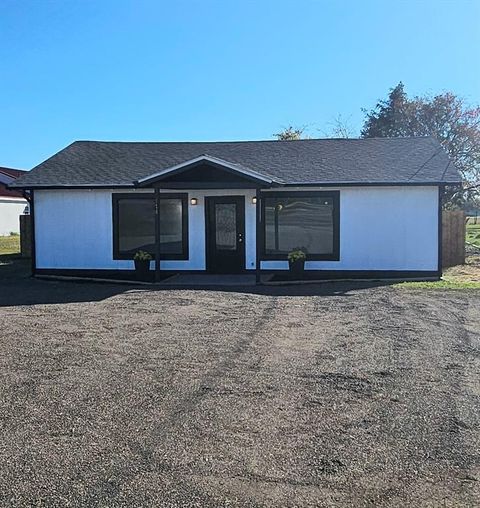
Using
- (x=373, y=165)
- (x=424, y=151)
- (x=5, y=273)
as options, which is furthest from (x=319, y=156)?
(x=5, y=273)

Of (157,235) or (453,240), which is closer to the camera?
(157,235)

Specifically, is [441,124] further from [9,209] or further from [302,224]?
[9,209]

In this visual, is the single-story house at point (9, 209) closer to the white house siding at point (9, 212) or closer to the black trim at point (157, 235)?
the white house siding at point (9, 212)

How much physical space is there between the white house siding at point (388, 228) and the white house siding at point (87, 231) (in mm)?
2488

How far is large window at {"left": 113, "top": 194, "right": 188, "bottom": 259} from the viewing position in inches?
601

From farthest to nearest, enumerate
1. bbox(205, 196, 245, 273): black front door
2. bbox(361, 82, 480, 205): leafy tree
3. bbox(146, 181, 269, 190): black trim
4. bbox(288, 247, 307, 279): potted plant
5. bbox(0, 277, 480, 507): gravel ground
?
bbox(361, 82, 480, 205): leafy tree → bbox(205, 196, 245, 273): black front door → bbox(288, 247, 307, 279): potted plant → bbox(146, 181, 269, 190): black trim → bbox(0, 277, 480, 507): gravel ground

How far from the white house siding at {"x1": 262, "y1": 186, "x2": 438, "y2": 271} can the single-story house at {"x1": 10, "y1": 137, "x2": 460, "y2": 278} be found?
0.02m

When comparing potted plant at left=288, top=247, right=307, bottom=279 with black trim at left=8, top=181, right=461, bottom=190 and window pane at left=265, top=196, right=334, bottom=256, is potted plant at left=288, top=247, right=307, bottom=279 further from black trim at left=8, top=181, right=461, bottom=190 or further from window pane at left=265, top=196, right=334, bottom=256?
black trim at left=8, top=181, right=461, bottom=190

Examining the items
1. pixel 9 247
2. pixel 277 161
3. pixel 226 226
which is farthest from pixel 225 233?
pixel 9 247

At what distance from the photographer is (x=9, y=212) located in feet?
117

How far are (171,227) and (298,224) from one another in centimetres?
341

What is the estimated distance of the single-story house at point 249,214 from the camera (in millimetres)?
14117

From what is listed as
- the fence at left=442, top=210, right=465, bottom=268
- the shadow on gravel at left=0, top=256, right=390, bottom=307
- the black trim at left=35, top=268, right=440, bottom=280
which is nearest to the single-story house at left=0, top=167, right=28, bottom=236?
the black trim at left=35, top=268, right=440, bottom=280

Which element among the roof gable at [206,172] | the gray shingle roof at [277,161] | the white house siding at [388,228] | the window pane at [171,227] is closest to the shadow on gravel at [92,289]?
the white house siding at [388,228]
